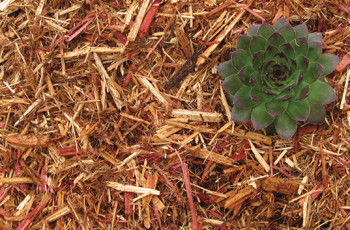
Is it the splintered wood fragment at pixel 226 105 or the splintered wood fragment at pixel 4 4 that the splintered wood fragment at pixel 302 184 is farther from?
the splintered wood fragment at pixel 4 4

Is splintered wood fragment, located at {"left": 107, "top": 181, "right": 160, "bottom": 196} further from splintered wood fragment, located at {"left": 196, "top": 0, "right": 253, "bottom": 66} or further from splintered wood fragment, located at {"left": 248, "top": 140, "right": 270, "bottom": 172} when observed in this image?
splintered wood fragment, located at {"left": 196, "top": 0, "right": 253, "bottom": 66}

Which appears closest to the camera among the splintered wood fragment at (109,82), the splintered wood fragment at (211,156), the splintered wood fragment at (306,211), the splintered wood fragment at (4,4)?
the splintered wood fragment at (306,211)

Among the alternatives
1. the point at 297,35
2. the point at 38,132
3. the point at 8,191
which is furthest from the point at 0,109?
the point at 297,35

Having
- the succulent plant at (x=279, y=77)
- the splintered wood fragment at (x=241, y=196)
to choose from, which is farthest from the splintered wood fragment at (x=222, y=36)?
the splintered wood fragment at (x=241, y=196)

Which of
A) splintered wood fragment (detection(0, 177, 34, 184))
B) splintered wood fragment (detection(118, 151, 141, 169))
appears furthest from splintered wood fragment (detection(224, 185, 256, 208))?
splintered wood fragment (detection(0, 177, 34, 184))

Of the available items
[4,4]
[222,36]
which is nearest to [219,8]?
[222,36]

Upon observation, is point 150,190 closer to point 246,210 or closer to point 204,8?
point 246,210

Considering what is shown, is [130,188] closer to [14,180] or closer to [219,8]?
[14,180]
